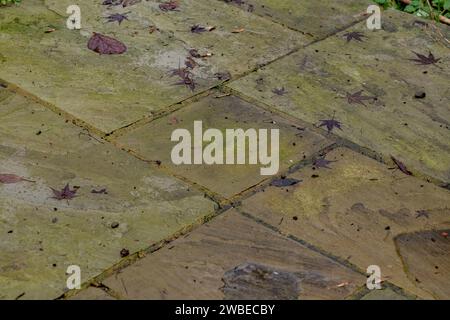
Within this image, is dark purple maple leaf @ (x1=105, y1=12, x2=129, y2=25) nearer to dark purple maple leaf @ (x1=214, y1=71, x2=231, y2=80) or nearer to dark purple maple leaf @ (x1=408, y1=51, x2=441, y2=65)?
dark purple maple leaf @ (x1=214, y1=71, x2=231, y2=80)

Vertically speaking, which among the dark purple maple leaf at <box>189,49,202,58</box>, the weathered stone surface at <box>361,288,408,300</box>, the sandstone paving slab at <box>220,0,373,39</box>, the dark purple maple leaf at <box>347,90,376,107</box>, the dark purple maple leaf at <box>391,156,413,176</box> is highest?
the sandstone paving slab at <box>220,0,373,39</box>

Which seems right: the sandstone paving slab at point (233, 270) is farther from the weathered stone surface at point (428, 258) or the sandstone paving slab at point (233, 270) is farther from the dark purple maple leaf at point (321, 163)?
the dark purple maple leaf at point (321, 163)

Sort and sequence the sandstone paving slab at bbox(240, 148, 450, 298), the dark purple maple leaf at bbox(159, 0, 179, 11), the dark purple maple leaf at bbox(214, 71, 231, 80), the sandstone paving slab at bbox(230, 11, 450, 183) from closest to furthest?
1. the sandstone paving slab at bbox(240, 148, 450, 298)
2. the sandstone paving slab at bbox(230, 11, 450, 183)
3. the dark purple maple leaf at bbox(214, 71, 231, 80)
4. the dark purple maple leaf at bbox(159, 0, 179, 11)

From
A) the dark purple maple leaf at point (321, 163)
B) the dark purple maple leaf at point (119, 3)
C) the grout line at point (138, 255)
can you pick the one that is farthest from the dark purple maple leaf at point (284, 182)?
the dark purple maple leaf at point (119, 3)

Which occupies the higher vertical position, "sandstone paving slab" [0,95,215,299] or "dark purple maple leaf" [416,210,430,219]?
"dark purple maple leaf" [416,210,430,219]

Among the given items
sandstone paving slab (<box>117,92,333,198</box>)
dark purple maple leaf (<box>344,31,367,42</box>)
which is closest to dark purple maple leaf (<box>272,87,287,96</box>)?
sandstone paving slab (<box>117,92,333,198</box>)

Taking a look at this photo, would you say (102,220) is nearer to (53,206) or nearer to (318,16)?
(53,206)
